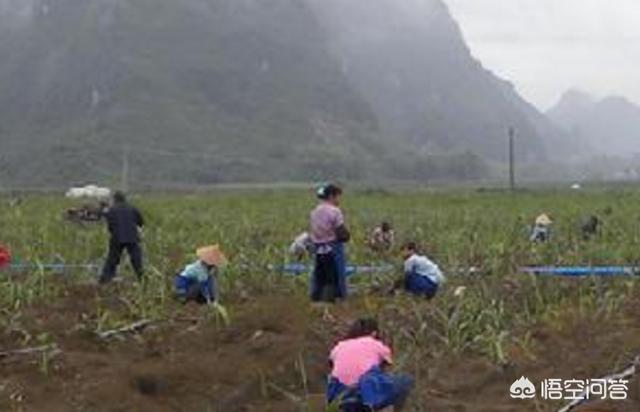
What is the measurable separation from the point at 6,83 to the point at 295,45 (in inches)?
1355

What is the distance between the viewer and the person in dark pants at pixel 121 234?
14398 mm

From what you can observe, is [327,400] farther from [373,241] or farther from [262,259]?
[373,241]

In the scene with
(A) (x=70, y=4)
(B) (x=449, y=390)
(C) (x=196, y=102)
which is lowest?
(B) (x=449, y=390)

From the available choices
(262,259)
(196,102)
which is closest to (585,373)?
(262,259)

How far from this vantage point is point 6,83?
458 ft

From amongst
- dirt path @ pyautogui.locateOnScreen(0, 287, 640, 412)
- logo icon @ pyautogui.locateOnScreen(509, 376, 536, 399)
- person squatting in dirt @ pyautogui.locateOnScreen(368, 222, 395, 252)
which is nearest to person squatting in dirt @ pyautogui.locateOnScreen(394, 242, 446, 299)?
dirt path @ pyautogui.locateOnScreen(0, 287, 640, 412)

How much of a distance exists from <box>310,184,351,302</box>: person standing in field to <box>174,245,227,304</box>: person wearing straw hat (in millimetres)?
1037

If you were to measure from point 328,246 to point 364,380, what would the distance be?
15.4 feet

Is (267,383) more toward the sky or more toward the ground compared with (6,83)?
more toward the ground

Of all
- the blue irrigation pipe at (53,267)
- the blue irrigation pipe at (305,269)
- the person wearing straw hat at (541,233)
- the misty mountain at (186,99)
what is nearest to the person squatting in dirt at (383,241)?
the blue irrigation pipe at (305,269)

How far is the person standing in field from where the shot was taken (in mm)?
12297

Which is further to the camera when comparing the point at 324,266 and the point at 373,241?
the point at 373,241

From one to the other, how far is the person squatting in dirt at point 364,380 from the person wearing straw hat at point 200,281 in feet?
14.4

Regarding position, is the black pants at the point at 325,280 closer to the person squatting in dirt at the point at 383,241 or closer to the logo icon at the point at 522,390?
the logo icon at the point at 522,390
